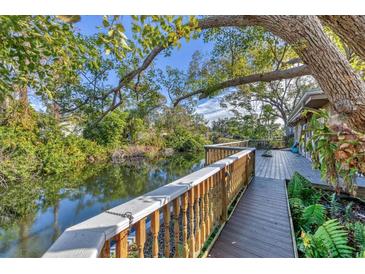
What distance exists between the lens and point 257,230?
2.50 meters

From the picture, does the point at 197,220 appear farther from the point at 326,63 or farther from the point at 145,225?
the point at 326,63

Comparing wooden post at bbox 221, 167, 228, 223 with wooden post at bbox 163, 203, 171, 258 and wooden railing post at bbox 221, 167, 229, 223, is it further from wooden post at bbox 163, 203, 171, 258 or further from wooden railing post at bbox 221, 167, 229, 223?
wooden post at bbox 163, 203, 171, 258

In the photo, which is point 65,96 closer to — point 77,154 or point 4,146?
point 4,146

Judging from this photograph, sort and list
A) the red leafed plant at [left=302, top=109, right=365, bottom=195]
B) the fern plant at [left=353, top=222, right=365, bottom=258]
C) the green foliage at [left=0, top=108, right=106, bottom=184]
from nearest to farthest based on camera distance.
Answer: the red leafed plant at [left=302, top=109, right=365, bottom=195] → the fern plant at [left=353, top=222, right=365, bottom=258] → the green foliage at [left=0, top=108, right=106, bottom=184]

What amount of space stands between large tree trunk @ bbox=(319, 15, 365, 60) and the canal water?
5069mm

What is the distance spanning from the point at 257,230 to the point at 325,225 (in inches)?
28.9

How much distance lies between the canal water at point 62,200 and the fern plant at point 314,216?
444cm

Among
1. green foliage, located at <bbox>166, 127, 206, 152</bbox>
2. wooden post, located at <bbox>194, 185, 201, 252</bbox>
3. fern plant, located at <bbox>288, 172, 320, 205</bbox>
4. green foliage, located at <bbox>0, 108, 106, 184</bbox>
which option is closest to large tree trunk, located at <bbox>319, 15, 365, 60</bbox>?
wooden post, located at <bbox>194, 185, 201, 252</bbox>

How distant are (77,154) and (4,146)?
356cm

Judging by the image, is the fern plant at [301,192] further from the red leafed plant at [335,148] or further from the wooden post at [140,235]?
the wooden post at [140,235]

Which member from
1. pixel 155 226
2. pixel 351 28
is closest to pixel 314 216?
pixel 351 28

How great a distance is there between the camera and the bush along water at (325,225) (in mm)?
1950

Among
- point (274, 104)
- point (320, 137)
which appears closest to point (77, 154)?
point (320, 137)

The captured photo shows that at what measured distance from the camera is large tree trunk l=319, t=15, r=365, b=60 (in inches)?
48.9
